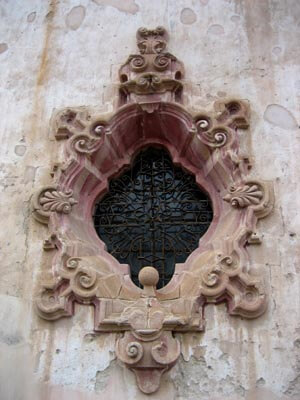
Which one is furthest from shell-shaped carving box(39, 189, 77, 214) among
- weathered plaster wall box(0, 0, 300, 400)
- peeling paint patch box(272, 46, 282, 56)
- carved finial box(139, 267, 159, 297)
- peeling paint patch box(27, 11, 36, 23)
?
peeling paint patch box(272, 46, 282, 56)

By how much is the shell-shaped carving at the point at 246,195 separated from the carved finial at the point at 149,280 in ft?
3.48

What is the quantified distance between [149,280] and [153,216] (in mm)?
951

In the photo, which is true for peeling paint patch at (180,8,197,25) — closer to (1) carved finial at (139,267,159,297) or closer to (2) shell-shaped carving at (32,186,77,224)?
(2) shell-shaped carving at (32,186,77,224)

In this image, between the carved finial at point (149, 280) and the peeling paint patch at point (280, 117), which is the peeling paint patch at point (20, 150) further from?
the peeling paint patch at point (280, 117)

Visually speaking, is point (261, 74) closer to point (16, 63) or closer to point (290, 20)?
point (290, 20)

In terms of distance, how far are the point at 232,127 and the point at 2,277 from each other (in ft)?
8.74

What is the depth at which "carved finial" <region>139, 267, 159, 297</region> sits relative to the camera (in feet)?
15.7

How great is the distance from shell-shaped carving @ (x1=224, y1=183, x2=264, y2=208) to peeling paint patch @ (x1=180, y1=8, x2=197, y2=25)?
2.35 meters

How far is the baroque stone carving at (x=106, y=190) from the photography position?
4.72 metres

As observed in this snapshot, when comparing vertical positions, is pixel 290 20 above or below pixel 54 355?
above

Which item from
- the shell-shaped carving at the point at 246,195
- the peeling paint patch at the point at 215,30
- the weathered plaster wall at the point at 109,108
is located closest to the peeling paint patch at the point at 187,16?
the weathered plaster wall at the point at 109,108

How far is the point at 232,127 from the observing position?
572 cm

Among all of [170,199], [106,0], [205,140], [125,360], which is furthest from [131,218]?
[106,0]

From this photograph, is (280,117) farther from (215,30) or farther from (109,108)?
(109,108)
